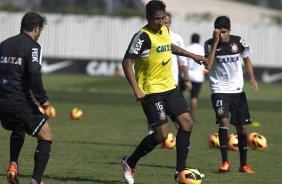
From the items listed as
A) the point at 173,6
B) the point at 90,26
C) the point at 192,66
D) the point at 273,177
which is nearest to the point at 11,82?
the point at 273,177

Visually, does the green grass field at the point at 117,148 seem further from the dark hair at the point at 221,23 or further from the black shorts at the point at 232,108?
the dark hair at the point at 221,23

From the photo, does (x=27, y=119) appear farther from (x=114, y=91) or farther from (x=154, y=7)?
(x=114, y=91)

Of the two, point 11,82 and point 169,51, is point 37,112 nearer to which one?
point 11,82

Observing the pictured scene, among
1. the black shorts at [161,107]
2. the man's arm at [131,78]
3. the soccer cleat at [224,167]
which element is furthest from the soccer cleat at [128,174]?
the soccer cleat at [224,167]

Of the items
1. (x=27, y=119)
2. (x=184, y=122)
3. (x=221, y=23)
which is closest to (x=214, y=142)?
(x=221, y=23)

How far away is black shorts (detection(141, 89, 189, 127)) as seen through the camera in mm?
12000

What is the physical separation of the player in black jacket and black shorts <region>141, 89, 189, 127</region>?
157 cm

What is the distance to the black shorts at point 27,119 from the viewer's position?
11.1 m

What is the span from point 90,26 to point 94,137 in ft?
106

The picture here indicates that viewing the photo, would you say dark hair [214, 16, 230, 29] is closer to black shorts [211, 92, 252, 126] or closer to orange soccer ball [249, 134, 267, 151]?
black shorts [211, 92, 252, 126]

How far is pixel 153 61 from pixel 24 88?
188 centimetres

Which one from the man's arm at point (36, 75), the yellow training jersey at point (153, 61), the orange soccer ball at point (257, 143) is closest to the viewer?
the man's arm at point (36, 75)

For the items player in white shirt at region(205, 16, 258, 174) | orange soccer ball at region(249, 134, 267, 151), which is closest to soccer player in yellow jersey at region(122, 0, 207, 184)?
player in white shirt at region(205, 16, 258, 174)

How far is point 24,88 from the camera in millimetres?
11086
